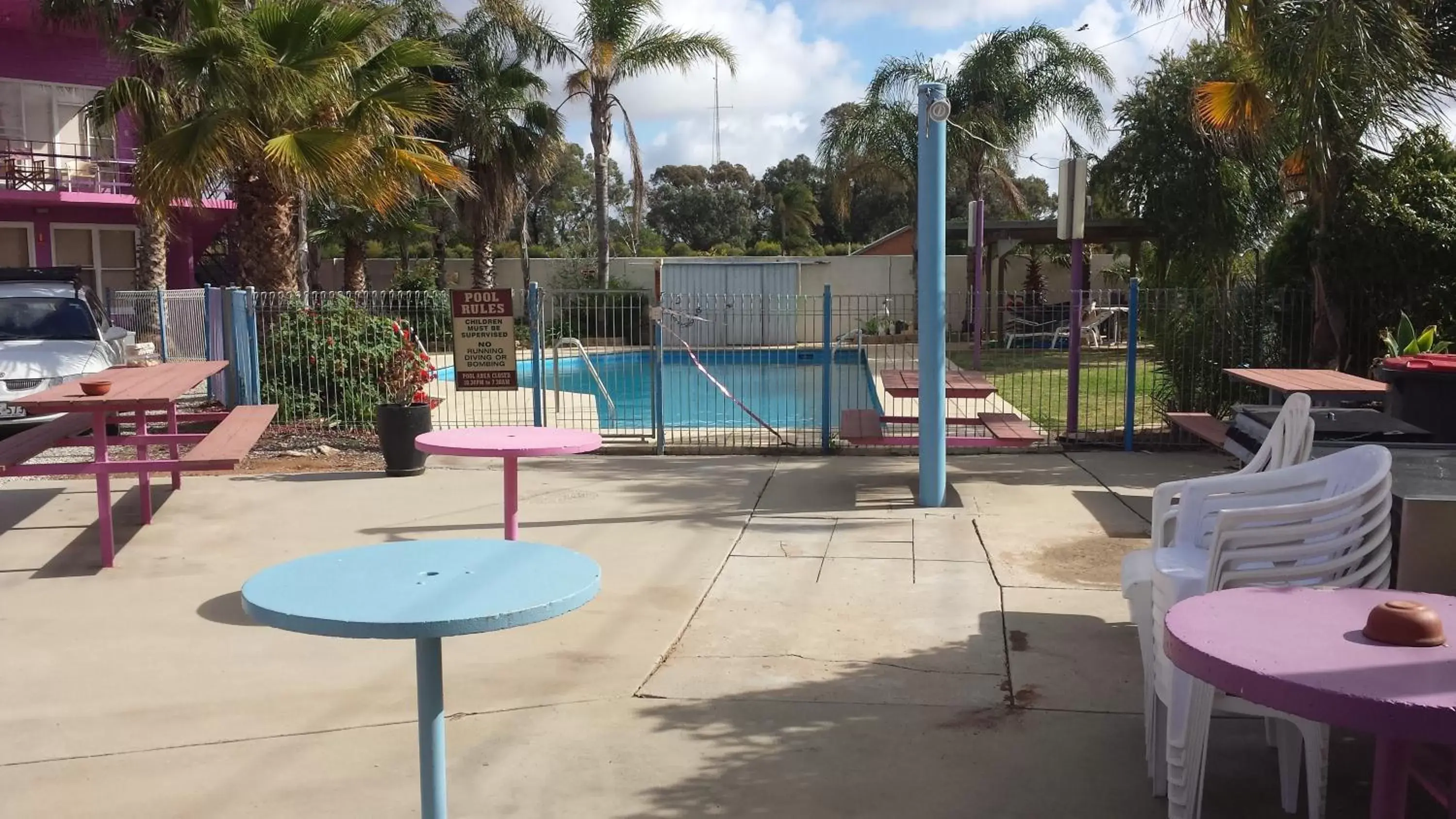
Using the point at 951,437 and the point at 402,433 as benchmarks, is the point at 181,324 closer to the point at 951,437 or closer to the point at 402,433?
the point at 402,433

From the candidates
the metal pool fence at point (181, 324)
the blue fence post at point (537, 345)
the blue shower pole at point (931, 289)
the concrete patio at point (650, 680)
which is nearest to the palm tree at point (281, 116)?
the metal pool fence at point (181, 324)

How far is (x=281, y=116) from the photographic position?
39.7 ft

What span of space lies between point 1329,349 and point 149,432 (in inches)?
484

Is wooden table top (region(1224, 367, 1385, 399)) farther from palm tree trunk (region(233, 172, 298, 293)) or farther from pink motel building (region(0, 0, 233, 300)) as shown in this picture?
pink motel building (region(0, 0, 233, 300))

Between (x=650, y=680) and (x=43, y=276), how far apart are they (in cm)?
1113

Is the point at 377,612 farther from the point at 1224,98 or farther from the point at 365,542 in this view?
the point at 1224,98

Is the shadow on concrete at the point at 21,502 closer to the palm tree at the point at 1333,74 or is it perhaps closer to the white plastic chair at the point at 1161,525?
the white plastic chair at the point at 1161,525

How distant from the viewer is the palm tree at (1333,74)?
9.45 meters

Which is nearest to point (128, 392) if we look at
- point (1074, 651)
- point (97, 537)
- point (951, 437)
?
point (97, 537)

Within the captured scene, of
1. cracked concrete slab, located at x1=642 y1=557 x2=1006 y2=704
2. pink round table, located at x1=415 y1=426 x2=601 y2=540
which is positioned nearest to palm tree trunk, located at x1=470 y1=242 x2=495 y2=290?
pink round table, located at x1=415 y1=426 x2=601 y2=540

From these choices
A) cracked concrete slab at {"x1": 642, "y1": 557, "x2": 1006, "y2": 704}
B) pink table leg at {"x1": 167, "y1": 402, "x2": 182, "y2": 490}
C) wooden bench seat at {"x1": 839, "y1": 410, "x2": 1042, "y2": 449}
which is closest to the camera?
cracked concrete slab at {"x1": 642, "y1": 557, "x2": 1006, "y2": 704}

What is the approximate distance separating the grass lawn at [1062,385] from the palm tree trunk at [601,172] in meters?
9.07

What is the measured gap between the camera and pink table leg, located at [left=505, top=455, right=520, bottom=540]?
7.14 m

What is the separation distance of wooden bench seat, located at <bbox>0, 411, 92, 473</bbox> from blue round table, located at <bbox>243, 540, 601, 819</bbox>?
16.0ft
